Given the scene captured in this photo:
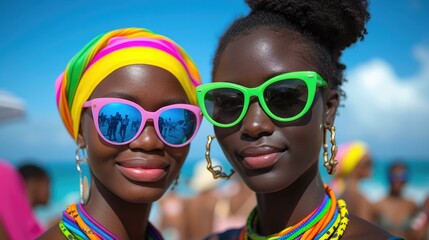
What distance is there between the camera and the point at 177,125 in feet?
9.02

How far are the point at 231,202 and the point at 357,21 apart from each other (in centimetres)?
461

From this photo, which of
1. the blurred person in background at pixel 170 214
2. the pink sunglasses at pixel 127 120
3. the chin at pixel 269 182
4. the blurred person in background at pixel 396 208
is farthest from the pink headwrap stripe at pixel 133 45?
the blurred person in background at pixel 170 214

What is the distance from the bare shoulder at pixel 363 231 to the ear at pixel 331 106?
541 mm

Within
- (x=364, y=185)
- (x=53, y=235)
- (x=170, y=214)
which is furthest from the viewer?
(x=364, y=185)

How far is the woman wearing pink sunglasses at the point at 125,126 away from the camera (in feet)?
8.69

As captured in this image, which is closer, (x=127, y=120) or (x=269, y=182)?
(x=269, y=182)

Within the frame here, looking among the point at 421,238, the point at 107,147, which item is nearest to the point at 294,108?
the point at 107,147

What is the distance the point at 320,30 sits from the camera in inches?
104

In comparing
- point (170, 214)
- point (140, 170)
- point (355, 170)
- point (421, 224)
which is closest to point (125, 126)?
point (140, 170)

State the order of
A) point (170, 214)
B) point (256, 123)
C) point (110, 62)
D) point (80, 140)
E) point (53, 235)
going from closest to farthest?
point (256, 123) < point (53, 235) < point (110, 62) < point (80, 140) < point (170, 214)

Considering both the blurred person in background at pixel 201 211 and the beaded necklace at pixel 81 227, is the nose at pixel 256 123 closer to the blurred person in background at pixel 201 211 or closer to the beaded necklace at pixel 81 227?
the beaded necklace at pixel 81 227

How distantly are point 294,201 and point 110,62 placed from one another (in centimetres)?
129

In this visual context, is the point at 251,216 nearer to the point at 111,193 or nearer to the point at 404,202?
the point at 111,193

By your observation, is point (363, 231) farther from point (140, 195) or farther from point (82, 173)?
point (82, 173)
